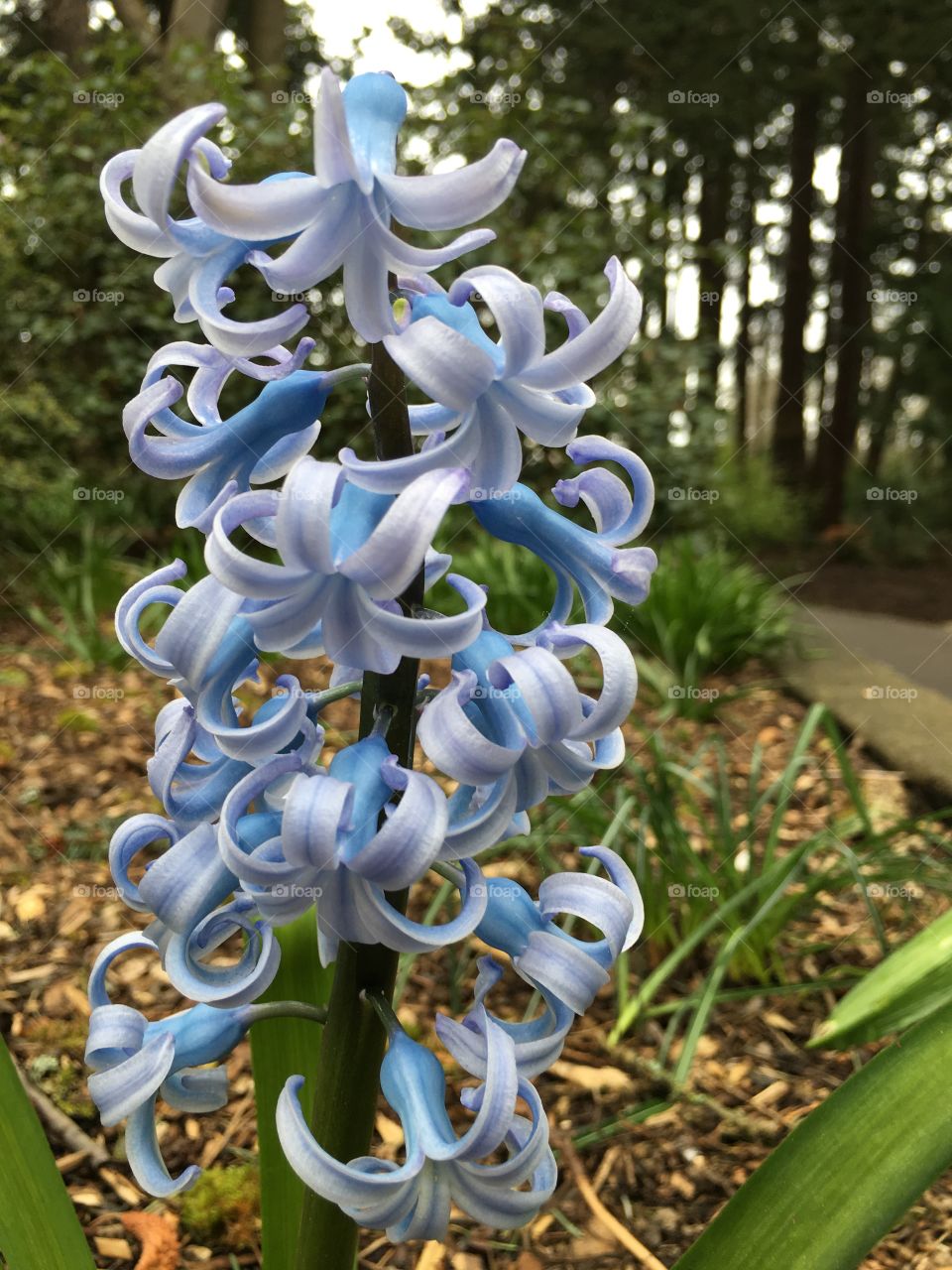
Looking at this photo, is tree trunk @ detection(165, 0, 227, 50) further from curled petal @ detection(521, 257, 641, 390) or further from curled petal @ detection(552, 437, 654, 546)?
curled petal @ detection(521, 257, 641, 390)

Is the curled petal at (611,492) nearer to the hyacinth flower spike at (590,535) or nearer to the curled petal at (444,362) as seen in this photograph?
the hyacinth flower spike at (590,535)

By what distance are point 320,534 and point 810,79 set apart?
11581 millimetres

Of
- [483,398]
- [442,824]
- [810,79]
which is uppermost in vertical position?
[810,79]

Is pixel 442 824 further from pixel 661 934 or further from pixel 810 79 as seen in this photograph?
pixel 810 79

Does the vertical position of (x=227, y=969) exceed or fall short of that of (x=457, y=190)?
it falls short

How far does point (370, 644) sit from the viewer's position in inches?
39.8

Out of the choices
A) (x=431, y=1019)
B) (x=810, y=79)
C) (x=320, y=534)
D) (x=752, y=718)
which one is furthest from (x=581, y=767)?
(x=810, y=79)

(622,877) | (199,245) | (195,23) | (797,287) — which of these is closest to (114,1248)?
(622,877)

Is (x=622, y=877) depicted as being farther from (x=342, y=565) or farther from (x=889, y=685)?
(x=889, y=685)

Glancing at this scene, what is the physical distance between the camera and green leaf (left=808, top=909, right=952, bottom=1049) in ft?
6.12

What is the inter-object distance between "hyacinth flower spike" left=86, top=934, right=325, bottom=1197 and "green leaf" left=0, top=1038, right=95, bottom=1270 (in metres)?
0.09

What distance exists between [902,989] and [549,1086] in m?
0.86

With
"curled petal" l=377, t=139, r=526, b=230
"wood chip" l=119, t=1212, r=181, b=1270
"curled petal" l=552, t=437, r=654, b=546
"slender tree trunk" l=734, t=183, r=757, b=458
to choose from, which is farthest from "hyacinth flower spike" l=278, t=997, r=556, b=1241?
"slender tree trunk" l=734, t=183, r=757, b=458

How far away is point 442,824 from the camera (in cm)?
99
